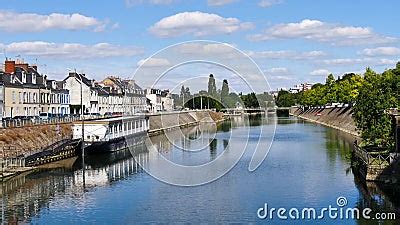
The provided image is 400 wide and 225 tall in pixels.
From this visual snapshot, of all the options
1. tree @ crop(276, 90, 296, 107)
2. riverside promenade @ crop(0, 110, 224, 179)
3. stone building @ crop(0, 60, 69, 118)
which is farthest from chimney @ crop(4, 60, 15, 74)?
tree @ crop(276, 90, 296, 107)

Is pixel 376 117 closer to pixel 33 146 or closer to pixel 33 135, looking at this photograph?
pixel 33 146

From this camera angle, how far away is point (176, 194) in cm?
2953

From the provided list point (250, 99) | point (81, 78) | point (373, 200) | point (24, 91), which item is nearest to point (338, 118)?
point (81, 78)

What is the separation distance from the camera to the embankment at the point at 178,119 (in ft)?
242

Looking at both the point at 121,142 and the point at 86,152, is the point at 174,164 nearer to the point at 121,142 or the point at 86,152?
the point at 86,152

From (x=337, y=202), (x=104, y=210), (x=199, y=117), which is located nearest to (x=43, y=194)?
(x=104, y=210)

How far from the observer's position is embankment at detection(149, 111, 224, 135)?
73.7 m

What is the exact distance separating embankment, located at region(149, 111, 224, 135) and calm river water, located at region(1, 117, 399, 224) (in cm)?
2700

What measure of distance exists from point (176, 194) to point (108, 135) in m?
22.2

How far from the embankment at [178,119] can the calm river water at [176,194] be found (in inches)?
1063

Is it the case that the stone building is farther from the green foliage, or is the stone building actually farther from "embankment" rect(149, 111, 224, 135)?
the green foliage

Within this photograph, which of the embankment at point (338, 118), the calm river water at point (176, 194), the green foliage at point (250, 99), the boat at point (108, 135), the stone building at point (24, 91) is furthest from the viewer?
the embankment at point (338, 118)

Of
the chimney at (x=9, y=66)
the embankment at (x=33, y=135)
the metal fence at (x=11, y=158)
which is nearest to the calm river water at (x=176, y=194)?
the metal fence at (x=11, y=158)

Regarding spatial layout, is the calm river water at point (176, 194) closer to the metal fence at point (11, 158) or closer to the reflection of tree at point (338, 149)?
the reflection of tree at point (338, 149)
